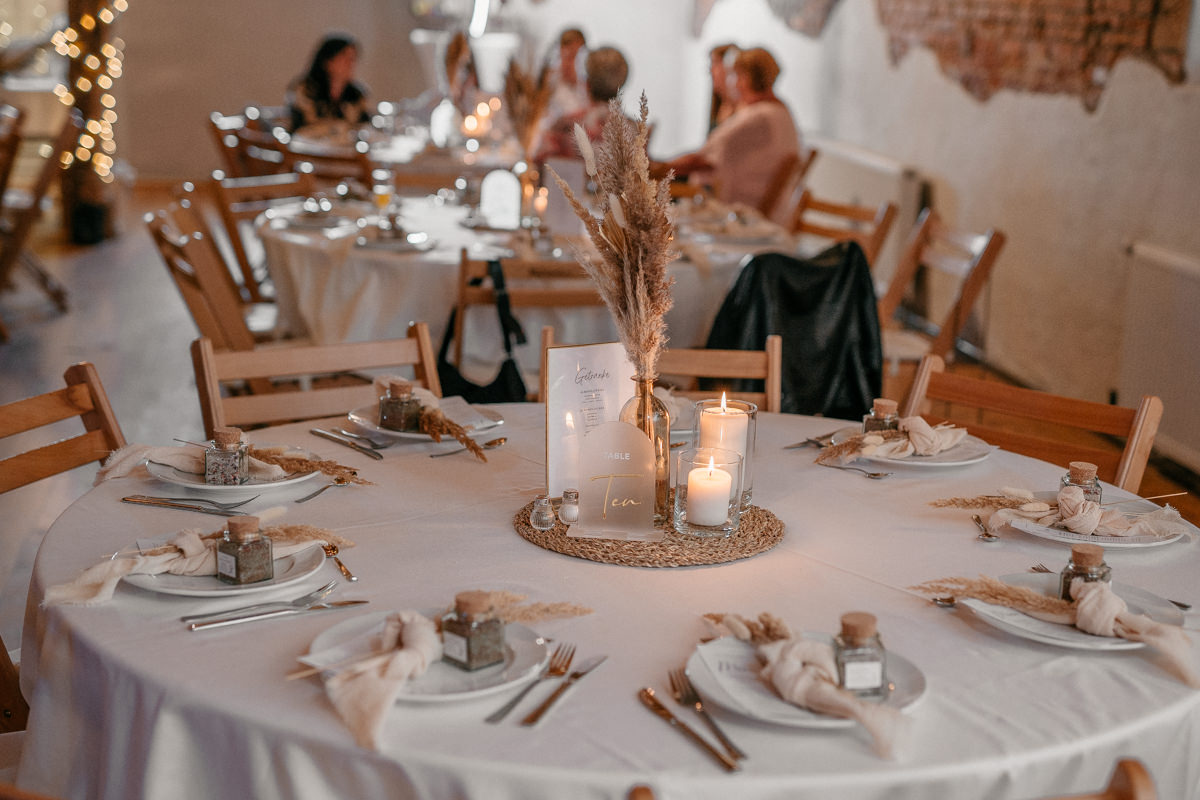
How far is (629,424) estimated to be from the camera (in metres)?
1.67

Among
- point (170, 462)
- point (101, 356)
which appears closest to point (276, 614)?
point (170, 462)

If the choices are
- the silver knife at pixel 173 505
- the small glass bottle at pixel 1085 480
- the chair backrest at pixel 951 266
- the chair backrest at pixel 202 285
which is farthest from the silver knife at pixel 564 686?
the chair backrest at pixel 951 266

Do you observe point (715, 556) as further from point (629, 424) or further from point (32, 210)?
point (32, 210)

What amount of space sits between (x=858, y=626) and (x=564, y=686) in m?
0.31

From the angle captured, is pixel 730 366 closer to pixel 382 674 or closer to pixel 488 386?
pixel 488 386

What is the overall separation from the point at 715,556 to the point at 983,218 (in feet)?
15.8

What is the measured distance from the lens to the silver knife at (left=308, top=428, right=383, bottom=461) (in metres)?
2.06

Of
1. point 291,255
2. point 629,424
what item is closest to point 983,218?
point 291,255

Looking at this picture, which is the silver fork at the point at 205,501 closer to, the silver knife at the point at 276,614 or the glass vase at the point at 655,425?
the silver knife at the point at 276,614

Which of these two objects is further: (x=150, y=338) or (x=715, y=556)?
(x=150, y=338)

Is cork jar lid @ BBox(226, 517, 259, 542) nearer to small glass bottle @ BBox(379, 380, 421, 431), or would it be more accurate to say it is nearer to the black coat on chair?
small glass bottle @ BBox(379, 380, 421, 431)

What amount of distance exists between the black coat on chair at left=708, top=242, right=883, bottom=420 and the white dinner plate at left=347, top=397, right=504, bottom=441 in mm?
1196

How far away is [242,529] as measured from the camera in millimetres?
1429

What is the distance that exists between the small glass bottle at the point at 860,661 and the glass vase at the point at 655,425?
0.54 metres
